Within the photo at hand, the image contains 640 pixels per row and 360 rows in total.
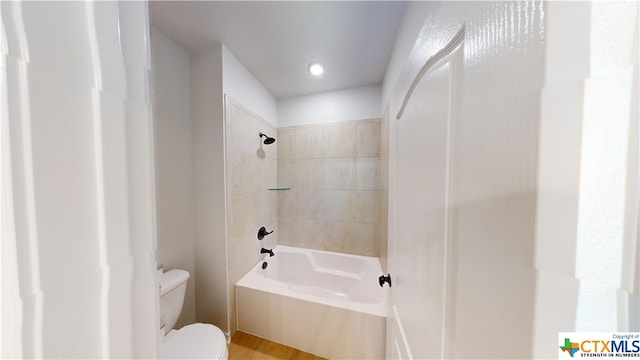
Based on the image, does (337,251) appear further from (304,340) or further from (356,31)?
(356,31)

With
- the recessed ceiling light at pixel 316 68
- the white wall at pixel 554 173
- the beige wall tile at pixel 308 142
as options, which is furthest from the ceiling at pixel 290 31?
the white wall at pixel 554 173

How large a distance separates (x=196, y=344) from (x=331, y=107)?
2.04 m

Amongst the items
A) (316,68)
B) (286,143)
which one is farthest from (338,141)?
(316,68)

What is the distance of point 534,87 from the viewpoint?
0.64ft

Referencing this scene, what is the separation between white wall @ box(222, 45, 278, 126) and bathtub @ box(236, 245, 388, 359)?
144cm

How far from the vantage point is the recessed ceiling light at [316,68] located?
155cm

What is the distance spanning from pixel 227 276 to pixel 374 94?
2.00 meters

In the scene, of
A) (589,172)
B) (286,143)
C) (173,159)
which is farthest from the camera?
(286,143)

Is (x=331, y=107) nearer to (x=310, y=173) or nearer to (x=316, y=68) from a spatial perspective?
(x=316, y=68)

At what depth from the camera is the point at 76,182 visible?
7.2 inches

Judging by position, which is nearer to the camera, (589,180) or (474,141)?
(589,180)

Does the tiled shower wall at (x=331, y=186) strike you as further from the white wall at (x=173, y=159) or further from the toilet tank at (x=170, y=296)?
the toilet tank at (x=170, y=296)

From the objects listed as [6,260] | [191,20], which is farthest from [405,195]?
[191,20]

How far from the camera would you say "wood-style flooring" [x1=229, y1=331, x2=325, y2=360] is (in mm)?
1340
